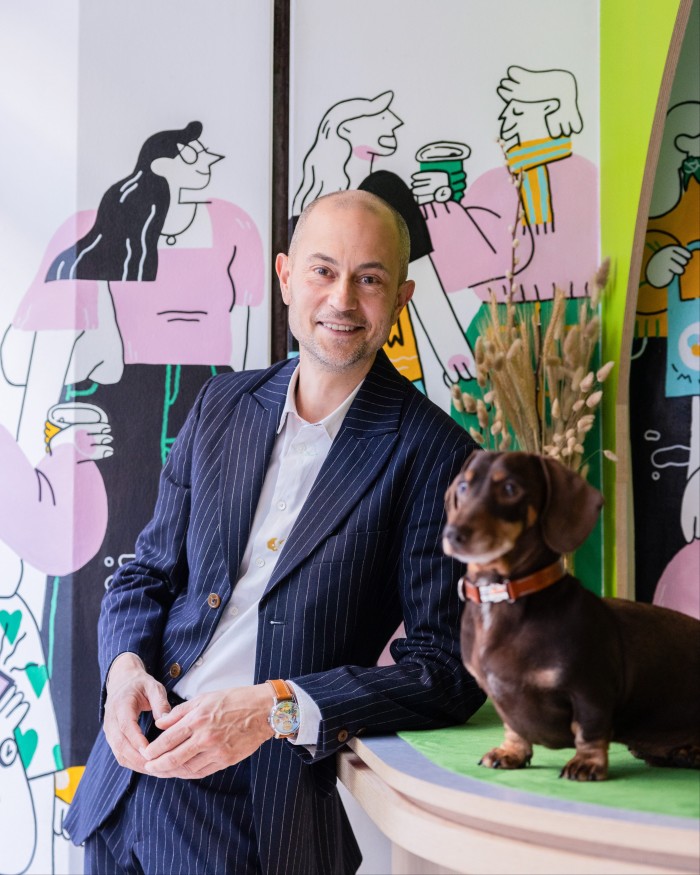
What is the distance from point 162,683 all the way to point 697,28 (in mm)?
2118

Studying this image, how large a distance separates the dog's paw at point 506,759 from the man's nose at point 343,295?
84 cm

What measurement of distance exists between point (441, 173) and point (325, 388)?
1.12 metres

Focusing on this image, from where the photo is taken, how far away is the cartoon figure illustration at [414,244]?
8.50 ft

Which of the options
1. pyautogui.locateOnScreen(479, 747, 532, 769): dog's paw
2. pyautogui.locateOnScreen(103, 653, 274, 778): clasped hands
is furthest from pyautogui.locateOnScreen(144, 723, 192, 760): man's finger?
pyautogui.locateOnScreen(479, 747, 532, 769): dog's paw

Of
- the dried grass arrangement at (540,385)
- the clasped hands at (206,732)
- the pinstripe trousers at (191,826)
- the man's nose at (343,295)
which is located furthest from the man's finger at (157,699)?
the dried grass arrangement at (540,385)

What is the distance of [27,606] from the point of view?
8.26 ft

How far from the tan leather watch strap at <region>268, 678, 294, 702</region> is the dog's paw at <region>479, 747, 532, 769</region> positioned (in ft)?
1.18

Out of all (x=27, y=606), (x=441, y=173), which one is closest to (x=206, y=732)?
(x=27, y=606)

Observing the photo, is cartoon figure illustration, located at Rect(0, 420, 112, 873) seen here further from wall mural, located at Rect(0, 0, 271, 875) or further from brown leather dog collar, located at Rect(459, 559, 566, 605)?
brown leather dog collar, located at Rect(459, 559, 566, 605)

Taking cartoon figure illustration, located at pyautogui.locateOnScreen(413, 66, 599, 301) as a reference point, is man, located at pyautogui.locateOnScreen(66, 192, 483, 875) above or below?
below

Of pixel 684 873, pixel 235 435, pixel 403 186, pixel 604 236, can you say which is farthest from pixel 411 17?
pixel 684 873

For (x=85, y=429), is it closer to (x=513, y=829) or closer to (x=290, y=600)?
(x=290, y=600)

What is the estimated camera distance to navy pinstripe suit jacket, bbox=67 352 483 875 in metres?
1.44

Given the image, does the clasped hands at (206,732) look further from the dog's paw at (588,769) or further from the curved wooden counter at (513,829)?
the dog's paw at (588,769)
